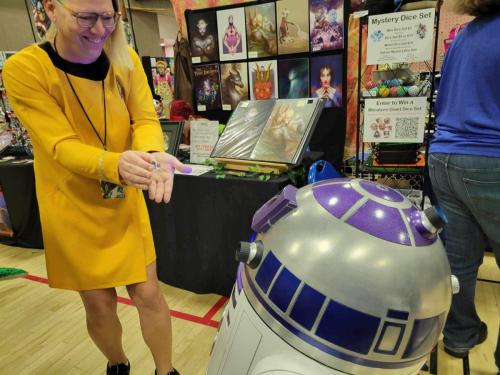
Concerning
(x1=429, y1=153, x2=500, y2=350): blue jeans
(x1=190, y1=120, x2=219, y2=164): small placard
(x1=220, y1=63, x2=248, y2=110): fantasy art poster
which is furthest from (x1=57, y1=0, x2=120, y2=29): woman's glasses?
(x1=220, y1=63, x2=248, y2=110): fantasy art poster

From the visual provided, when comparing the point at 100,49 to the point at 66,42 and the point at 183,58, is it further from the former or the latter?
the point at 183,58

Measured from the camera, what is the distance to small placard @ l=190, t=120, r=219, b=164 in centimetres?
206

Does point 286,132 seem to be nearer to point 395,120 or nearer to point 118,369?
point 395,120

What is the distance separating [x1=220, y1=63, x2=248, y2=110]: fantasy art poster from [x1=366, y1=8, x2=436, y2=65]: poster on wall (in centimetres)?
137

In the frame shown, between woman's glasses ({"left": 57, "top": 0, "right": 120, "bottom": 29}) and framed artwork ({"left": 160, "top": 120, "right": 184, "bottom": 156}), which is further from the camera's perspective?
framed artwork ({"left": 160, "top": 120, "right": 184, "bottom": 156})

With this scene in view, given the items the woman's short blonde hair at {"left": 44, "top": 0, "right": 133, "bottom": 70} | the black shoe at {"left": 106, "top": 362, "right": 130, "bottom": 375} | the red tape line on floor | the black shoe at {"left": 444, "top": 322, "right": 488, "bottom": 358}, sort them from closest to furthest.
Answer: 1. the woman's short blonde hair at {"left": 44, "top": 0, "right": 133, "bottom": 70}
2. the black shoe at {"left": 106, "top": 362, "right": 130, "bottom": 375}
3. the black shoe at {"left": 444, "top": 322, "right": 488, "bottom": 358}
4. the red tape line on floor

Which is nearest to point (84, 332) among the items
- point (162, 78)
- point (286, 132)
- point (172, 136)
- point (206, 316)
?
point (206, 316)

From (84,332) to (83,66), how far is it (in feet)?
4.79

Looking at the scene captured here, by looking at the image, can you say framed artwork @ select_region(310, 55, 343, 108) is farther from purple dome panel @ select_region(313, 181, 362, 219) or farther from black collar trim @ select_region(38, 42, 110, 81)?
purple dome panel @ select_region(313, 181, 362, 219)

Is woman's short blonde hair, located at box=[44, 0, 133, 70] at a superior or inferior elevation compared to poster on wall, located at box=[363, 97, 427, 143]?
superior

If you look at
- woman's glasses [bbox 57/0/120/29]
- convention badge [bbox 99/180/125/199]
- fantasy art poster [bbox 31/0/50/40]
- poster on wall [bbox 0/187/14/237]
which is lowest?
poster on wall [bbox 0/187/14/237]

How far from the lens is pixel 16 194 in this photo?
283 centimetres

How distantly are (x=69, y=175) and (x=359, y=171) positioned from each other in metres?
1.52

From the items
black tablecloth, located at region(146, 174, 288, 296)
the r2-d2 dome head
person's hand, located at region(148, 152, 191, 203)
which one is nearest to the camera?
the r2-d2 dome head
